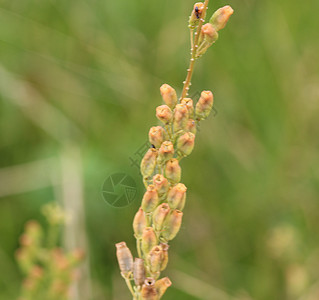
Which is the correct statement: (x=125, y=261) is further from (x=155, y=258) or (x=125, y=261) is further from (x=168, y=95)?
(x=168, y=95)

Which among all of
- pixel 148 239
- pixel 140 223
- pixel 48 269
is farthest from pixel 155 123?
pixel 148 239

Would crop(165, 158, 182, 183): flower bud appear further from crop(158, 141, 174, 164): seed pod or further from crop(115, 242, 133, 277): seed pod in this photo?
crop(115, 242, 133, 277): seed pod

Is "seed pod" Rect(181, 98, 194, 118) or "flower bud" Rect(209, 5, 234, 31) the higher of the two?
"flower bud" Rect(209, 5, 234, 31)

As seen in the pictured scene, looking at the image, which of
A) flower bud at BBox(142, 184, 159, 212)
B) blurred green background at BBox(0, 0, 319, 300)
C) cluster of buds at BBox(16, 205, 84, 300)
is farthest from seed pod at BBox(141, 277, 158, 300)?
blurred green background at BBox(0, 0, 319, 300)

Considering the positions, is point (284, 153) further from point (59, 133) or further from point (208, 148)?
point (59, 133)

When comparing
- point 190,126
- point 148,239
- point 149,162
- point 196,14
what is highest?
point 196,14

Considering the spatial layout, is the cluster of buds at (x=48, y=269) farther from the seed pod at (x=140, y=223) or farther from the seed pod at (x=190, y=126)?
the seed pod at (x=190, y=126)

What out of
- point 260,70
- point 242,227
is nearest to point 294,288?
point 242,227
